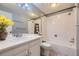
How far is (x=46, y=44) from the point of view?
51.3 inches

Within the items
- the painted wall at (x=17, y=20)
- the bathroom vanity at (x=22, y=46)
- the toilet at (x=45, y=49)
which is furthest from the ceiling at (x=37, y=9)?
the toilet at (x=45, y=49)

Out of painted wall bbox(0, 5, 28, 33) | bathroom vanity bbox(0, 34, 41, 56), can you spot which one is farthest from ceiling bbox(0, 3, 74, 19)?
bathroom vanity bbox(0, 34, 41, 56)

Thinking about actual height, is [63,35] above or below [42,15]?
below

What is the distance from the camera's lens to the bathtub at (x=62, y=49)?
1245mm

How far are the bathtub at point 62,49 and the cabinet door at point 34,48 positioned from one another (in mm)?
138

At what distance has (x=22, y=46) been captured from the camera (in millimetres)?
1146

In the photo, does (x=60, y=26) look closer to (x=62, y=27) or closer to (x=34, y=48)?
(x=62, y=27)

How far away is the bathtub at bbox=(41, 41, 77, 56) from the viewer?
125 centimetres

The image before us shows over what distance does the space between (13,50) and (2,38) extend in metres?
0.19

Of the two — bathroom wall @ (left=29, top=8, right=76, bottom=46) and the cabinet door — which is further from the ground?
bathroom wall @ (left=29, top=8, right=76, bottom=46)

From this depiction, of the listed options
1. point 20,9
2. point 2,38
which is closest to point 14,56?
point 2,38

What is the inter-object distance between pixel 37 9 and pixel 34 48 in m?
0.51

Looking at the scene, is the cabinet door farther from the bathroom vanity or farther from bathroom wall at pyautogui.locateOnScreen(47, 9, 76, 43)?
bathroom wall at pyautogui.locateOnScreen(47, 9, 76, 43)

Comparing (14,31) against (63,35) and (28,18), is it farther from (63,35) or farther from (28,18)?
(63,35)
